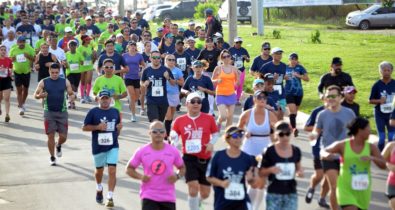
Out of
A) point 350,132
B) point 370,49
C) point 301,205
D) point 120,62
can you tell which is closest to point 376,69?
point 370,49

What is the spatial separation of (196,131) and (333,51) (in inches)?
924

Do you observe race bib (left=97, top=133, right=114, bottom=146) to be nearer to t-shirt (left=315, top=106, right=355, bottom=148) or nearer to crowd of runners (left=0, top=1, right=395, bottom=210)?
crowd of runners (left=0, top=1, right=395, bottom=210)

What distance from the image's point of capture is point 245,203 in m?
9.80

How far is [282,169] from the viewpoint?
9719 millimetres

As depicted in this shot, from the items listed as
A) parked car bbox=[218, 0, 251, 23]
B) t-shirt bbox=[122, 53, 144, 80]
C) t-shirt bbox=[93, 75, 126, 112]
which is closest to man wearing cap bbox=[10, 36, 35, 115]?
t-shirt bbox=[122, 53, 144, 80]

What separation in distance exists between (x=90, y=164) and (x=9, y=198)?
277 cm

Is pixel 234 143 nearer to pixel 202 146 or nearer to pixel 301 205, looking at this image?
pixel 202 146

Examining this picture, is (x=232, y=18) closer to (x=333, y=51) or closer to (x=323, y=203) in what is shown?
(x=333, y=51)

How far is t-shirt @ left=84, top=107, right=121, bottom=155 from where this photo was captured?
42.9ft

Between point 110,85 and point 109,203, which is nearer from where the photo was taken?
point 109,203

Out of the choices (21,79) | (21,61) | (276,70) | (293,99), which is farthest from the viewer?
(21,79)

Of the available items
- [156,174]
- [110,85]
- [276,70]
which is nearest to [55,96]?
[110,85]

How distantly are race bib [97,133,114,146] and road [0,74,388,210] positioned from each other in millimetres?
869

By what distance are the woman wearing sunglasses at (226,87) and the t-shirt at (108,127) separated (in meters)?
4.88
